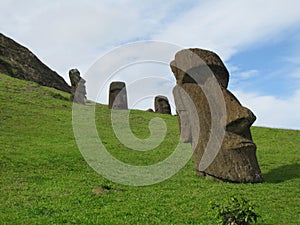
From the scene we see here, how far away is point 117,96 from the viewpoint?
56.5m

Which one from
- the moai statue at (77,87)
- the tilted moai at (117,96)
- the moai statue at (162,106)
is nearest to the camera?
the tilted moai at (117,96)

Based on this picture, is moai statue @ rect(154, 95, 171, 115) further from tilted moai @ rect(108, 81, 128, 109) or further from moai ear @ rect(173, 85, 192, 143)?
moai ear @ rect(173, 85, 192, 143)

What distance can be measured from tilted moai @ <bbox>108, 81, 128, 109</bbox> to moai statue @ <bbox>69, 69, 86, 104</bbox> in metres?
6.18

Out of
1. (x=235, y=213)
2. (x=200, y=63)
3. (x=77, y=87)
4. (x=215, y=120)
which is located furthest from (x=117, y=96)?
(x=235, y=213)

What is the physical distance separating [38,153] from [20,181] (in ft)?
23.4

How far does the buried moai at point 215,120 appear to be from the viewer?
20.9 metres

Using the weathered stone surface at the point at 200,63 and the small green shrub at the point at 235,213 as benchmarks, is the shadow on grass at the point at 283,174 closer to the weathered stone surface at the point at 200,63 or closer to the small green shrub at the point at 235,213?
the weathered stone surface at the point at 200,63

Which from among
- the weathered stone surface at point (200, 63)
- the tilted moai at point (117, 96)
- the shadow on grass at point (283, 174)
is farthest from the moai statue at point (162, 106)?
the weathered stone surface at point (200, 63)

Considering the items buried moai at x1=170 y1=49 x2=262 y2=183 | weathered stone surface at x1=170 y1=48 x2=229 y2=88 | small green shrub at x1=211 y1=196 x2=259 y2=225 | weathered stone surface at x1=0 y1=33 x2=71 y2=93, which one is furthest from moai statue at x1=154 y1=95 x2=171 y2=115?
small green shrub at x1=211 y1=196 x2=259 y2=225

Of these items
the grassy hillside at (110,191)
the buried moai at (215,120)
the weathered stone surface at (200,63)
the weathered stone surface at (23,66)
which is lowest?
the grassy hillside at (110,191)

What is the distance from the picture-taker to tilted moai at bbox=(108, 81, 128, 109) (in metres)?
56.5

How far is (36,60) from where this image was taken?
317 ft

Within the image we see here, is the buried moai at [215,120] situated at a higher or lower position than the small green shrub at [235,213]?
higher

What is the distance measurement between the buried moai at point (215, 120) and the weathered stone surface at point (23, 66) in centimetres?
6338
